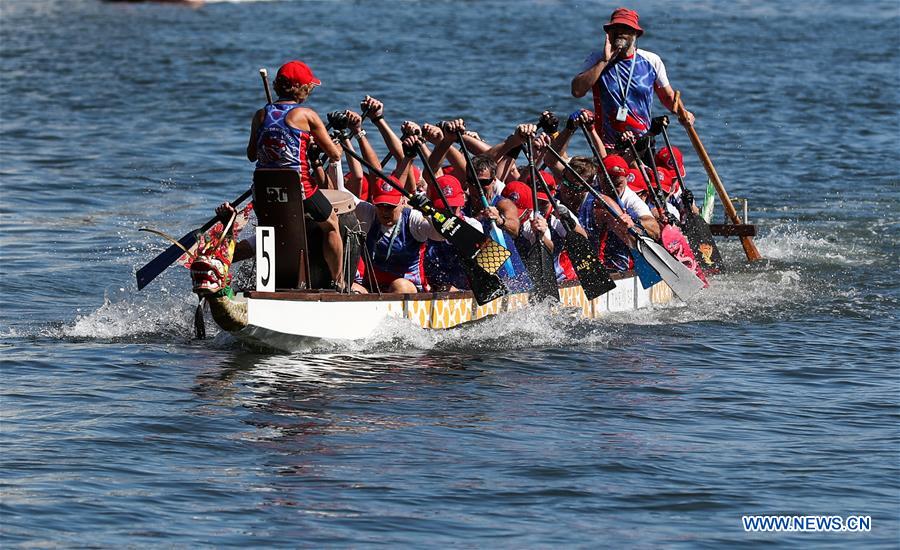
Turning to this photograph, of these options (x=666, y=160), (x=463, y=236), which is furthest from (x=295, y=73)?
(x=666, y=160)

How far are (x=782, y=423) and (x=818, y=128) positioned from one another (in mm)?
18852

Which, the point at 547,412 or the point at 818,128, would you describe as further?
the point at 818,128

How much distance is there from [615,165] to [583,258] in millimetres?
1432

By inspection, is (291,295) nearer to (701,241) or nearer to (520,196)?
(520,196)

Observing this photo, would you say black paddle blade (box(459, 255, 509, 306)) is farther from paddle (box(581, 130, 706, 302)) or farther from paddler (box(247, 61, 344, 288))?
paddle (box(581, 130, 706, 302))

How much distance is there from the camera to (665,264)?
45.4ft

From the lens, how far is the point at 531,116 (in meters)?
30.0

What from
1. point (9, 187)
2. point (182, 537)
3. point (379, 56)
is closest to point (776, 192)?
point (9, 187)

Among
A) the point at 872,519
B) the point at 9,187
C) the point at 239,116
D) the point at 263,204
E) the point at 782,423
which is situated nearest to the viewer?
the point at 872,519

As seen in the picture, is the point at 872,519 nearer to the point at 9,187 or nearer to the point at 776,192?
the point at 776,192

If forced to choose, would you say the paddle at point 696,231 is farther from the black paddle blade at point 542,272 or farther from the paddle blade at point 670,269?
the black paddle blade at point 542,272

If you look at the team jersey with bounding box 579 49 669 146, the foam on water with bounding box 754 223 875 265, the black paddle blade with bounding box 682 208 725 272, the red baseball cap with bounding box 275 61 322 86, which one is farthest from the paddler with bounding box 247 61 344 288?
the foam on water with bounding box 754 223 875 265

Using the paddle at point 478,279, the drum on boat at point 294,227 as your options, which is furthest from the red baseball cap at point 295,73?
the paddle at point 478,279

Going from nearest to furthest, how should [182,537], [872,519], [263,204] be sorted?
[182,537]
[872,519]
[263,204]
